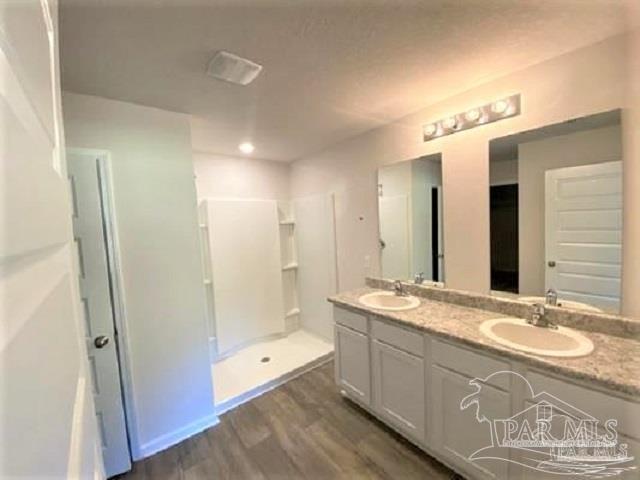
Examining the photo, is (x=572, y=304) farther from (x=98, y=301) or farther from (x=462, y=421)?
(x=98, y=301)

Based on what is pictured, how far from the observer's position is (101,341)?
172 cm

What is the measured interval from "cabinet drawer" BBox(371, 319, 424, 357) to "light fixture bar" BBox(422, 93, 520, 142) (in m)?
1.44

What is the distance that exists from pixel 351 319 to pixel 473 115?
A: 5.51 ft

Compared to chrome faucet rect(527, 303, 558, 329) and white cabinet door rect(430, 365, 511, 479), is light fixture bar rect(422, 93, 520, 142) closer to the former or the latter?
chrome faucet rect(527, 303, 558, 329)

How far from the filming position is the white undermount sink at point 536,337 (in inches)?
52.5

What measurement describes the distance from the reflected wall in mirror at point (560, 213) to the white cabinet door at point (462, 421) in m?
0.71

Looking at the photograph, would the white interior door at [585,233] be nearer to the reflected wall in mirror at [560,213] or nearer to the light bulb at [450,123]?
the reflected wall in mirror at [560,213]

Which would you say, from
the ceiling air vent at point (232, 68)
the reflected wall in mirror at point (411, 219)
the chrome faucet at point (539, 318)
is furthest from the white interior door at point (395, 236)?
the ceiling air vent at point (232, 68)

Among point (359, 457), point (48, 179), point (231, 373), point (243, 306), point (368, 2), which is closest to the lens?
point (48, 179)

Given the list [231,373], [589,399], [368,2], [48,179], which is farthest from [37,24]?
[231,373]

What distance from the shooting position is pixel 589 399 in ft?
3.80

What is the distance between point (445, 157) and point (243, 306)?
2.64 meters

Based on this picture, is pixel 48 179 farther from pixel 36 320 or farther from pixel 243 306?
pixel 243 306

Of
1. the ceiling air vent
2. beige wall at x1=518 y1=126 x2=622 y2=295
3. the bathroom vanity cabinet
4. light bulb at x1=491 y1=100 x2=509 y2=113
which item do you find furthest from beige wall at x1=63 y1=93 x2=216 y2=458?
beige wall at x1=518 y1=126 x2=622 y2=295
